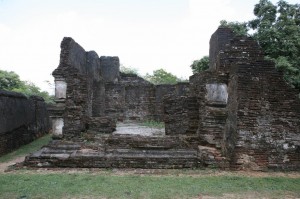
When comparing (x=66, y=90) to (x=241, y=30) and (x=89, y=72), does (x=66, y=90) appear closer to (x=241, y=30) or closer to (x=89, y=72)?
(x=89, y=72)

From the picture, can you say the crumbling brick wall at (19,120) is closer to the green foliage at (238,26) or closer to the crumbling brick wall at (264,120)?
the crumbling brick wall at (264,120)

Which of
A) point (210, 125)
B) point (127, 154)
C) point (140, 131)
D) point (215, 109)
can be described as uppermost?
point (215, 109)

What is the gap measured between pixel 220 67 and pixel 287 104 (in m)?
2.15

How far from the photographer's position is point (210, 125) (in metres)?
9.23

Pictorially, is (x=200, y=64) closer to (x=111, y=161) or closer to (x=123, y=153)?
(x=123, y=153)

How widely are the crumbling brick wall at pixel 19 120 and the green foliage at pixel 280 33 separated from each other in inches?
372

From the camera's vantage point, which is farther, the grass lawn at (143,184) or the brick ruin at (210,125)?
the brick ruin at (210,125)

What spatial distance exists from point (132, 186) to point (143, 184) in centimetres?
27

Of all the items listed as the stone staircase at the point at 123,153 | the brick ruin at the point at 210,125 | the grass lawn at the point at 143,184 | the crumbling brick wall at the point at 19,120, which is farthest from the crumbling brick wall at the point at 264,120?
the crumbling brick wall at the point at 19,120

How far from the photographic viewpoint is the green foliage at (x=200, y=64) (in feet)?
52.5

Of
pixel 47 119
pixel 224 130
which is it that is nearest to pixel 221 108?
pixel 224 130

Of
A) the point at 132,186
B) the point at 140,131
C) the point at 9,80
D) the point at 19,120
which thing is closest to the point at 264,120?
the point at 132,186

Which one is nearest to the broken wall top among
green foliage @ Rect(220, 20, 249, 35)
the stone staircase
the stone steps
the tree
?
the stone staircase

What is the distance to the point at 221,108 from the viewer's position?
9.29m
